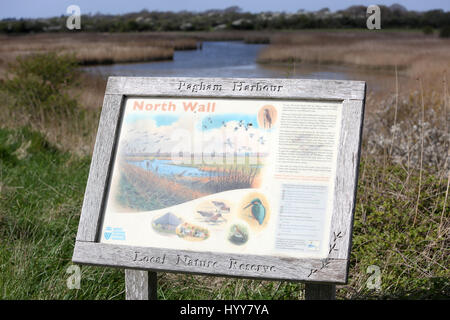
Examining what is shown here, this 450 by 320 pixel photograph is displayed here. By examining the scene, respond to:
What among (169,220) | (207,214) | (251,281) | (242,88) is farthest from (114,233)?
(251,281)

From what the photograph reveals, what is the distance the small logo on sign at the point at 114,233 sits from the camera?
202 centimetres

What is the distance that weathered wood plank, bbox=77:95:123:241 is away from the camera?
2027 millimetres

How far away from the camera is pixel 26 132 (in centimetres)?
645

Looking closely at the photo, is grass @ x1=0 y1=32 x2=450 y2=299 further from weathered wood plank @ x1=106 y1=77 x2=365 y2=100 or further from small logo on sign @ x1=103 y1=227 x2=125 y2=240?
weathered wood plank @ x1=106 y1=77 x2=365 y2=100

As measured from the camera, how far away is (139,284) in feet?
7.08

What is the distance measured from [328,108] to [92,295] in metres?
1.63

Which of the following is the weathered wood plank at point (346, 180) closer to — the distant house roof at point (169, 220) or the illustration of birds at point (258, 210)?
the illustration of birds at point (258, 210)

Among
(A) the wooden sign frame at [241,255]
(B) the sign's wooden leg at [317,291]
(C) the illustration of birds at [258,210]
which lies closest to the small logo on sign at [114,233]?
(A) the wooden sign frame at [241,255]

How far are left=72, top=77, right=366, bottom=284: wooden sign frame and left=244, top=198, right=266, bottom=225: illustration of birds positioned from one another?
0.50ft

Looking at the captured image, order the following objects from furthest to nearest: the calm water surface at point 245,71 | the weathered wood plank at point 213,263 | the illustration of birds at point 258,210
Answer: the calm water surface at point 245,71
the illustration of birds at point 258,210
the weathered wood plank at point 213,263

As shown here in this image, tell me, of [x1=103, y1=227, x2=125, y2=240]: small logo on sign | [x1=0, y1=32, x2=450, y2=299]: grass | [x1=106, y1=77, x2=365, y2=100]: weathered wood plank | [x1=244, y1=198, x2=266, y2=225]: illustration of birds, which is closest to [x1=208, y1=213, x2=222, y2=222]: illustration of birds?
[x1=244, y1=198, x2=266, y2=225]: illustration of birds

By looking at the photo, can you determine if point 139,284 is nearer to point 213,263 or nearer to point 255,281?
point 213,263
